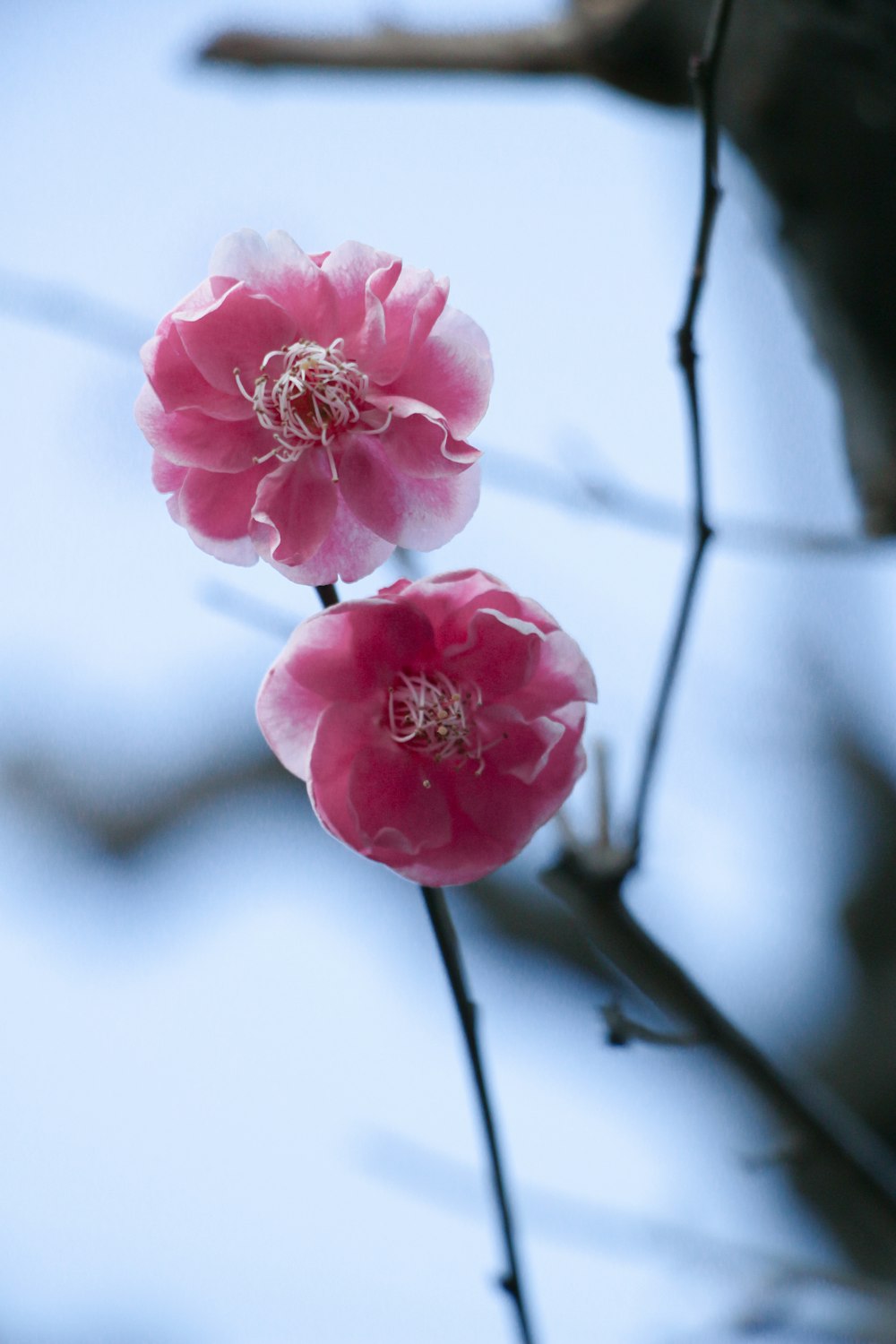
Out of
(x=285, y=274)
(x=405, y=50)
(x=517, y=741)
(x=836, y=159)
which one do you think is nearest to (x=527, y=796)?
(x=517, y=741)

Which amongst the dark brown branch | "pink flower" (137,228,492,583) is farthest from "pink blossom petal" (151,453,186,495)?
the dark brown branch

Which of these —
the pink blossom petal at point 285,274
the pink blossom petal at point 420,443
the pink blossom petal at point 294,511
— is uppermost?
the pink blossom petal at point 285,274

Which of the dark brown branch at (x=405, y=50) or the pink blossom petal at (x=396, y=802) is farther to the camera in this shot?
the dark brown branch at (x=405, y=50)

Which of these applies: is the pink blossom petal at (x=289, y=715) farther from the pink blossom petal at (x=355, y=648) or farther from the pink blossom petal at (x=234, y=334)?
the pink blossom petal at (x=234, y=334)

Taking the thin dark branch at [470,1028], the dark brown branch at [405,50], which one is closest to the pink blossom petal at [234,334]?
the thin dark branch at [470,1028]

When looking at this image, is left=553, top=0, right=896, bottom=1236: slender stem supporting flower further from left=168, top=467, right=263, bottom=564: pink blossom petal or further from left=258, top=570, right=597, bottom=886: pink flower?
left=168, top=467, right=263, bottom=564: pink blossom petal

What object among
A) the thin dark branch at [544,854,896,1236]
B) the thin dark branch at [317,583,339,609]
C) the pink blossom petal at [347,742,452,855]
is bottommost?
the thin dark branch at [544,854,896,1236]

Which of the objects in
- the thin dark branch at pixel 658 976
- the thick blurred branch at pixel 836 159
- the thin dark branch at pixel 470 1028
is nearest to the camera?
the thin dark branch at pixel 470 1028
